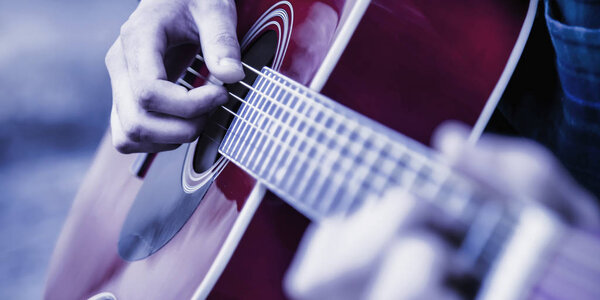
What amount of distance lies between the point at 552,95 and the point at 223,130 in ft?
1.69

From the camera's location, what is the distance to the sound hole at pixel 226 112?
2.20 ft

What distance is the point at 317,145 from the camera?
45 centimetres

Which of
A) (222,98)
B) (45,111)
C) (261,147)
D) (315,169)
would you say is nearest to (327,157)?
(315,169)

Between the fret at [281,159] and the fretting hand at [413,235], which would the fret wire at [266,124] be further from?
the fretting hand at [413,235]

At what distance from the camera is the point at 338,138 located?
1.43 ft

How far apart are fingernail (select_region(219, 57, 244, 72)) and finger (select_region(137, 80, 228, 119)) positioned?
0.03m

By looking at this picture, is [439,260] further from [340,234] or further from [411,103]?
[411,103]

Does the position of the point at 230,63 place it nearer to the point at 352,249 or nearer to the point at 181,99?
the point at 181,99

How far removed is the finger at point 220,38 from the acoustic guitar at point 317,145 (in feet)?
0.11

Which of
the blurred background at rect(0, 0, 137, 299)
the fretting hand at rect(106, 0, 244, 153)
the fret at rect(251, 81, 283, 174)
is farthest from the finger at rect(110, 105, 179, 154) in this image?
the blurred background at rect(0, 0, 137, 299)

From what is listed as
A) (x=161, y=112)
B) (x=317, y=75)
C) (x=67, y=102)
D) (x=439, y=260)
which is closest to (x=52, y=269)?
(x=161, y=112)

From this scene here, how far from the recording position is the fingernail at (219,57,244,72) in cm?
64

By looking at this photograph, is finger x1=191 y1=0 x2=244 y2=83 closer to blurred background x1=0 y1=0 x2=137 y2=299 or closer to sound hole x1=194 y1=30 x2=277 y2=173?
sound hole x1=194 y1=30 x2=277 y2=173

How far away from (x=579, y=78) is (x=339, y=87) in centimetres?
31
